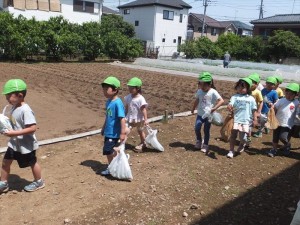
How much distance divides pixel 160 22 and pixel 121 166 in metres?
41.5

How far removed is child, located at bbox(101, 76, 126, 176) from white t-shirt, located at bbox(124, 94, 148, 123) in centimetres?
104

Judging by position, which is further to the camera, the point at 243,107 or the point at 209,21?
the point at 209,21

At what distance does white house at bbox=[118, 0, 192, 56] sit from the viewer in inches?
1714

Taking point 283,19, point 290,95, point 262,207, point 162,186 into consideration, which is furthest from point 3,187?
point 283,19

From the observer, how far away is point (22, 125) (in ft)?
12.8

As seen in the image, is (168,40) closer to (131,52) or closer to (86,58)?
(131,52)

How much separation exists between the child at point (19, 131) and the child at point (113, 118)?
0.98 m

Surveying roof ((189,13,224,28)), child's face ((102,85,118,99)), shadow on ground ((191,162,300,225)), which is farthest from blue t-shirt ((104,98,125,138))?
roof ((189,13,224,28))

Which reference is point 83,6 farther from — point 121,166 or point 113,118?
point 121,166

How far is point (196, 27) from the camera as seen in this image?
5975cm

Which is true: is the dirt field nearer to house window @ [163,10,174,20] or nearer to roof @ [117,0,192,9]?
roof @ [117,0,192,9]

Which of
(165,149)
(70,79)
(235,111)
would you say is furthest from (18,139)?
(70,79)

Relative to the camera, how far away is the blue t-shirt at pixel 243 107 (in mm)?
5508

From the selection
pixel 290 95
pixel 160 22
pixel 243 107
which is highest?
pixel 160 22
